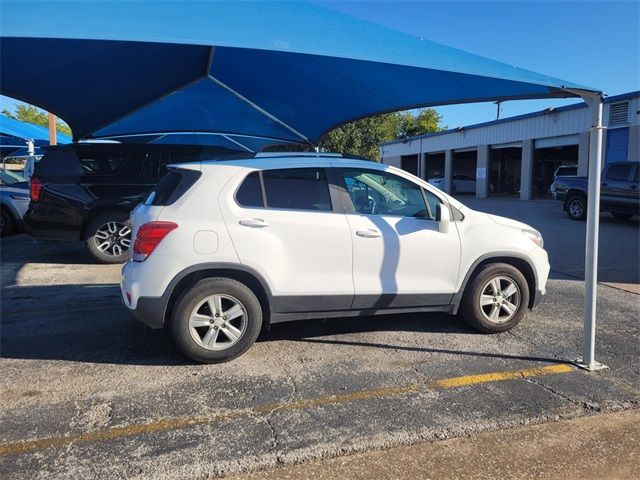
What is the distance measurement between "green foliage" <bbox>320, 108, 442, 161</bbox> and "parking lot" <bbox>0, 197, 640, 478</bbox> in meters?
32.2

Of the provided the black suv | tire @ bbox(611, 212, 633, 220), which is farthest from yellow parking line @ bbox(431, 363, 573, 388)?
tire @ bbox(611, 212, 633, 220)

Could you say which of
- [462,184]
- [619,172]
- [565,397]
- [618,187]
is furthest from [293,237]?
[462,184]

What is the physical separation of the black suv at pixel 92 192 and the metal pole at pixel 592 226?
18.4ft

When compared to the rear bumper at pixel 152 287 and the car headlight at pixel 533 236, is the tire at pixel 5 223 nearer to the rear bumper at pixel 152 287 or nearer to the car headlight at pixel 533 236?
the rear bumper at pixel 152 287

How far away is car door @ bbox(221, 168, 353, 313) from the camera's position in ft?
14.2

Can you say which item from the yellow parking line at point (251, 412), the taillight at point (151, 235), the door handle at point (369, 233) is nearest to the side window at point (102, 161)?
the taillight at point (151, 235)

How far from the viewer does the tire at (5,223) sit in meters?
11.6

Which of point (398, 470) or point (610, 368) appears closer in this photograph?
point (398, 470)

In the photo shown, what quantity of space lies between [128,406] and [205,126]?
9173mm

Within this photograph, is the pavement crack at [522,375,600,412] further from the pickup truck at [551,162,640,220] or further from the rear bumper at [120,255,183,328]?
the pickup truck at [551,162,640,220]

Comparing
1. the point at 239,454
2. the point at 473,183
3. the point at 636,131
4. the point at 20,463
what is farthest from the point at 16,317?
the point at 473,183

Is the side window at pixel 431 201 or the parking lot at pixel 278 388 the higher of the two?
the side window at pixel 431 201

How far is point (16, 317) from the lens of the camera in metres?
5.75

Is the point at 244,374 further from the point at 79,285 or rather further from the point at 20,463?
the point at 79,285
